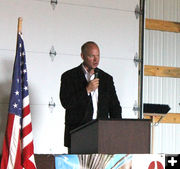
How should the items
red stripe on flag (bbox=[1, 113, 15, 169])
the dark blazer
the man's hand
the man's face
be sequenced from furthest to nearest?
the man's face → the dark blazer → the man's hand → red stripe on flag (bbox=[1, 113, 15, 169])

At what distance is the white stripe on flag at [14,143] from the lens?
13.4 ft

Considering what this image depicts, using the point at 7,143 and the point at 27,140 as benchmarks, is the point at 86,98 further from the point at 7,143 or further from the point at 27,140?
the point at 7,143

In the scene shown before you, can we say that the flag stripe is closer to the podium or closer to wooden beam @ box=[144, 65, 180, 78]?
the podium

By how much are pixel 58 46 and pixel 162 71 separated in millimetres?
2366

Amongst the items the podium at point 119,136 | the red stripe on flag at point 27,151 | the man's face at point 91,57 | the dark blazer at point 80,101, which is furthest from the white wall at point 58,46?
the podium at point 119,136

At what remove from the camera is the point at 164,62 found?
27.0 feet

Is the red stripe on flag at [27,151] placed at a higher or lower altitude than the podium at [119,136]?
lower

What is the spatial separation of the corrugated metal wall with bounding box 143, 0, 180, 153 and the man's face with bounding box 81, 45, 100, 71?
261 centimetres

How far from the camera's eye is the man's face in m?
5.48

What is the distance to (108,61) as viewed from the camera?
6.54 m

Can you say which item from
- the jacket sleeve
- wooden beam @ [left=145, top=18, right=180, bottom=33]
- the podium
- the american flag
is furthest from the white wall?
the podium

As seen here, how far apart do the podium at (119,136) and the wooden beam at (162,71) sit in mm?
4305

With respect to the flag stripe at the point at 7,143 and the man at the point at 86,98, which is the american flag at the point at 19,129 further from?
the man at the point at 86,98

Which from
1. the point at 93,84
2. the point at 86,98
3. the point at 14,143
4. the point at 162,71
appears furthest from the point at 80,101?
the point at 162,71
